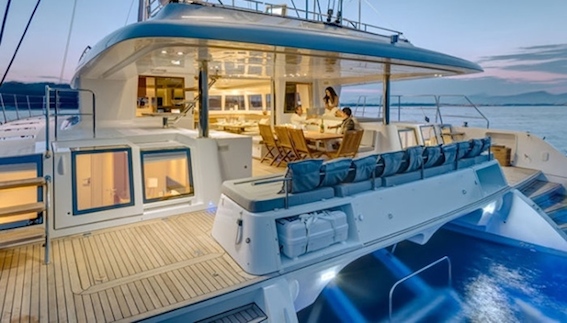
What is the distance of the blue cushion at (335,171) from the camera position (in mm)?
3307

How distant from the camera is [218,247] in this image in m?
3.18

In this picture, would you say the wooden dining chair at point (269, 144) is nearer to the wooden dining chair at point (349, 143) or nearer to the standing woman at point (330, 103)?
the wooden dining chair at point (349, 143)

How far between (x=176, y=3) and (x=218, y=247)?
3905mm

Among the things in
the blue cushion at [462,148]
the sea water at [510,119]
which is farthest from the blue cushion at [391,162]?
the sea water at [510,119]

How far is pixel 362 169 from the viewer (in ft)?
11.7

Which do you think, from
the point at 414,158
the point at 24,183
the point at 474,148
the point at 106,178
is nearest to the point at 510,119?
the point at 474,148

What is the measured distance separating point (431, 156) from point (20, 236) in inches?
183

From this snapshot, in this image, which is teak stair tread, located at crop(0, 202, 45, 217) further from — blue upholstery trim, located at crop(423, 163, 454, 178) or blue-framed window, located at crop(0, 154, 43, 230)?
blue upholstery trim, located at crop(423, 163, 454, 178)

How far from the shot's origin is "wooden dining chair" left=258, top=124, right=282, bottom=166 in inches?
265

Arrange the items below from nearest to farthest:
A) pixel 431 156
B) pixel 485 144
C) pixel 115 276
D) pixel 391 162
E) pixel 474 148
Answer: pixel 115 276, pixel 391 162, pixel 431 156, pixel 474 148, pixel 485 144

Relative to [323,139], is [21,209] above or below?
below

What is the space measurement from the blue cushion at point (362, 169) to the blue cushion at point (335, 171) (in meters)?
0.09

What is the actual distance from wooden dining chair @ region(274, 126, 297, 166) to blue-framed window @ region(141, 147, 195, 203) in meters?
2.43

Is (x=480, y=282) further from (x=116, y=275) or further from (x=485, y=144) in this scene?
(x=116, y=275)
